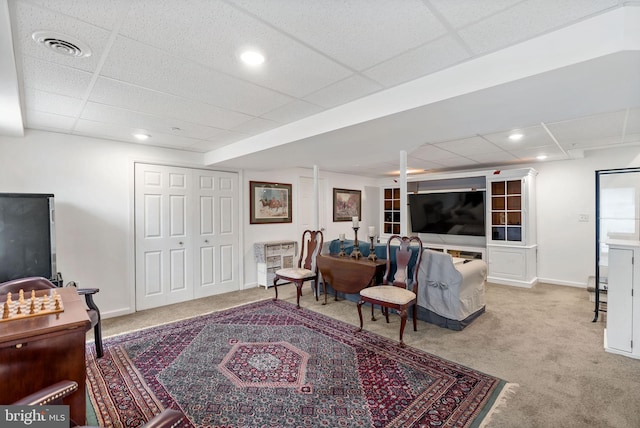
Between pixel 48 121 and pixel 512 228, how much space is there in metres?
6.49

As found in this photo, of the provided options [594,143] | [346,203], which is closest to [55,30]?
[346,203]

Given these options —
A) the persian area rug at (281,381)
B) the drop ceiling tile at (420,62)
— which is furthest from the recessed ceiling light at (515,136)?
the persian area rug at (281,381)

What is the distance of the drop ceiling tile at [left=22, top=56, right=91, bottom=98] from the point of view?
1.87 m

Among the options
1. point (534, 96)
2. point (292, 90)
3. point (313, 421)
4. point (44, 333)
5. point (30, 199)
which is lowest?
point (313, 421)

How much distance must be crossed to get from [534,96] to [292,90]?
159 centimetres

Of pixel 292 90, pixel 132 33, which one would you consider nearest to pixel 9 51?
pixel 132 33

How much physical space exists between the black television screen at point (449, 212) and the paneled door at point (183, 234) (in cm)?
380

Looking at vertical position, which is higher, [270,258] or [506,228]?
[506,228]

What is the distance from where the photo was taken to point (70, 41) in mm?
1606

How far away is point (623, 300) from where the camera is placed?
8.82 ft

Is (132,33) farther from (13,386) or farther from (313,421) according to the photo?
(313,421)

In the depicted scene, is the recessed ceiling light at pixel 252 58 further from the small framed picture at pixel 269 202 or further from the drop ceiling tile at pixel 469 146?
the small framed picture at pixel 269 202

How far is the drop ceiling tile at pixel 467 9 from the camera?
1.33 m

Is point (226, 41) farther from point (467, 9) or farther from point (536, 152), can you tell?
point (536, 152)
